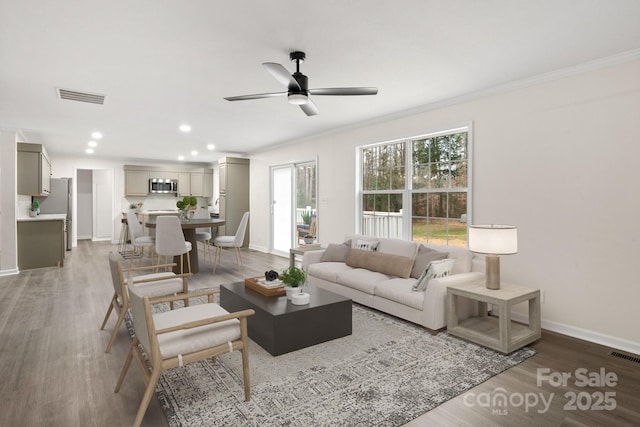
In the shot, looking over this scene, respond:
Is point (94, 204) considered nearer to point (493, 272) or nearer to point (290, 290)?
point (290, 290)

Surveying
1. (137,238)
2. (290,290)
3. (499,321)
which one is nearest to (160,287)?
(290,290)

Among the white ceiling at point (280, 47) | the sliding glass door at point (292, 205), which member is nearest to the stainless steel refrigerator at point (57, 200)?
the white ceiling at point (280, 47)

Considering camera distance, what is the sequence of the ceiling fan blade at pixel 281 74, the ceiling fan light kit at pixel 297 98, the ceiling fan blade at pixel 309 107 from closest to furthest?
1. the ceiling fan blade at pixel 281 74
2. the ceiling fan light kit at pixel 297 98
3. the ceiling fan blade at pixel 309 107

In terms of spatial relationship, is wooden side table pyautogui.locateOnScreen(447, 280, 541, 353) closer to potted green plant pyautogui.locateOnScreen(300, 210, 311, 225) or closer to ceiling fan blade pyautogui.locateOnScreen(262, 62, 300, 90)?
ceiling fan blade pyautogui.locateOnScreen(262, 62, 300, 90)

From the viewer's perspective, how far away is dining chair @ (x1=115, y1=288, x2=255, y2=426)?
190 cm

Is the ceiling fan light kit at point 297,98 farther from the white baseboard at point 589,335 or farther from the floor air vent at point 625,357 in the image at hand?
the floor air vent at point 625,357

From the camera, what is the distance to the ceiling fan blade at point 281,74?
8.20 feet

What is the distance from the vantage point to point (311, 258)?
4.96 m

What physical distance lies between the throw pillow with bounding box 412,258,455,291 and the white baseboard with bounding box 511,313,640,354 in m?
0.95

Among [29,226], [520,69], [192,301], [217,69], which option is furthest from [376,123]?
[29,226]

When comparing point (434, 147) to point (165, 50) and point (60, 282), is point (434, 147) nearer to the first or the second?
point (165, 50)

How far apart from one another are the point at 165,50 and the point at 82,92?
1.70 metres

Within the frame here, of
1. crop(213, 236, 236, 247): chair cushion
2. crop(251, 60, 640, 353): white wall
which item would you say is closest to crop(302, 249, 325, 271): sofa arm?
crop(213, 236, 236, 247): chair cushion

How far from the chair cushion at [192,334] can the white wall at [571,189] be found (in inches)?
118
